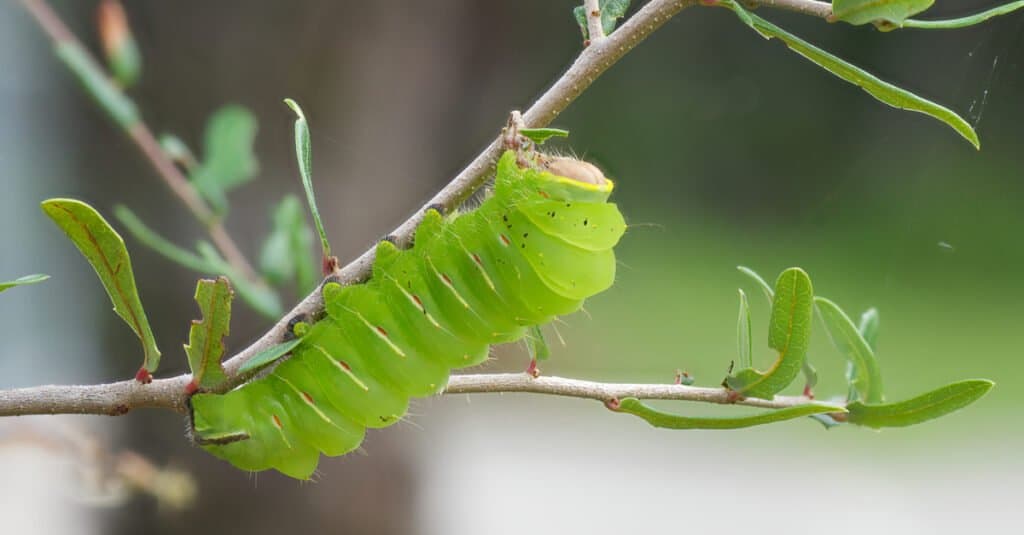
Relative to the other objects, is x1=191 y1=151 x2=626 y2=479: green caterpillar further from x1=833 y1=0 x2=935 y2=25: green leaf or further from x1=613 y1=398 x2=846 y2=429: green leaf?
x1=833 y1=0 x2=935 y2=25: green leaf

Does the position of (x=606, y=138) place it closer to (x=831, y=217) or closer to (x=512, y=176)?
(x=831, y=217)

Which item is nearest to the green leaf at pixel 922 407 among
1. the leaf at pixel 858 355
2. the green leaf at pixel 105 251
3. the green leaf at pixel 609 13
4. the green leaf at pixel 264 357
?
the leaf at pixel 858 355

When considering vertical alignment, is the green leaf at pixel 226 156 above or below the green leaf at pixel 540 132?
above

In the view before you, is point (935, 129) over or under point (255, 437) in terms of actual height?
over

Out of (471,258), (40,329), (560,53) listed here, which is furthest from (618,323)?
(471,258)

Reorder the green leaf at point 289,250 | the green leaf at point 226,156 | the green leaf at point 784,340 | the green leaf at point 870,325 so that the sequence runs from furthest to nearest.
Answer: the green leaf at point 226,156 < the green leaf at point 289,250 < the green leaf at point 870,325 < the green leaf at point 784,340

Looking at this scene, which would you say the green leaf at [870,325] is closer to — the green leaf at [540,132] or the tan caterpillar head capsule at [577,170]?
the tan caterpillar head capsule at [577,170]
